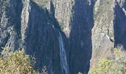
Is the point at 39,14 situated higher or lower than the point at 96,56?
higher

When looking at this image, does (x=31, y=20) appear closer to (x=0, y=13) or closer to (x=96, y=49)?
(x=0, y=13)

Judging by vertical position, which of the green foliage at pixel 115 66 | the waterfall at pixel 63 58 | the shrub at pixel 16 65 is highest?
the shrub at pixel 16 65

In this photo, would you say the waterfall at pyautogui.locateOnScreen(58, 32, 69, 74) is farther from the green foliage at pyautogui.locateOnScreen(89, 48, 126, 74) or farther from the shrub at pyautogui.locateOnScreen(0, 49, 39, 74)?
the shrub at pyautogui.locateOnScreen(0, 49, 39, 74)

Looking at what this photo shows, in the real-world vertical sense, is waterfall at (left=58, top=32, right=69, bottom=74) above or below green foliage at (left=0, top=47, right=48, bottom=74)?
below

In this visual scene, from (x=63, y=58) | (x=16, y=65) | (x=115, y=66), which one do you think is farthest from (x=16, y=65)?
(x=63, y=58)

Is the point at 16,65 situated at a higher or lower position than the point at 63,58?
higher

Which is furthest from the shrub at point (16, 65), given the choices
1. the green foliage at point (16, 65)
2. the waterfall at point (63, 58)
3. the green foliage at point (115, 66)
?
the waterfall at point (63, 58)

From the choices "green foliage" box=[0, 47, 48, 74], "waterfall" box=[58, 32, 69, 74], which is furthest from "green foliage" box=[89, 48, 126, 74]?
"waterfall" box=[58, 32, 69, 74]

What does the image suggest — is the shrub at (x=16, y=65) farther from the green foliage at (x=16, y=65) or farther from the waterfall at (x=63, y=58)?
the waterfall at (x=63, y=58)

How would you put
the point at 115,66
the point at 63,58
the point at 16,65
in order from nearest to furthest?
1. the point at 16,65
2. the point at 115,66
3. the point at 63,58

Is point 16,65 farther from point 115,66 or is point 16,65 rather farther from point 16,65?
point 115,66

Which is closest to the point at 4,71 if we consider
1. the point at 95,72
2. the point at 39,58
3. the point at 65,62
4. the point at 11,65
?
the point at 11,65
